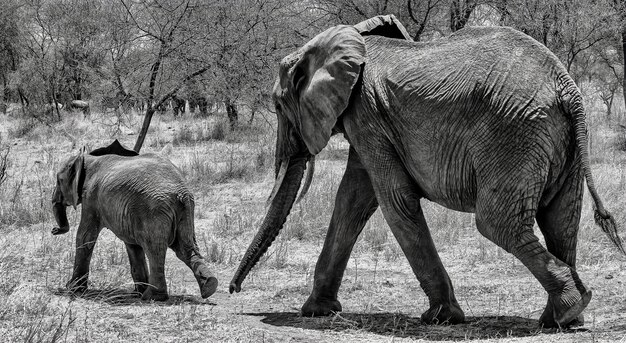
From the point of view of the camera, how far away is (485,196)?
5.20 meters

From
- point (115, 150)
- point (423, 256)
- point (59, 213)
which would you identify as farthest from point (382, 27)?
point (59, 213)

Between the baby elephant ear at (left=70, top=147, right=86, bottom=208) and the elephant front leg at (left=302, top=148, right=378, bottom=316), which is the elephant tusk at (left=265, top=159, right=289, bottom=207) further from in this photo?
the baby elephant ear at (left=70, top=147, right=86, bottom=208)

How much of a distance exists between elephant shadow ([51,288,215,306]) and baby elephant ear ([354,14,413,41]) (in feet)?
7.85

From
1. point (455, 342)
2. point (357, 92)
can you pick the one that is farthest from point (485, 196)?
point (357, 92)

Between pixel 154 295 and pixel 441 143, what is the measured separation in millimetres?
2658

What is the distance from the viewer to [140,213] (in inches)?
267

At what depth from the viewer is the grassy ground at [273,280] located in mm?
5461

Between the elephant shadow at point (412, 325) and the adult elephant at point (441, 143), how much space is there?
0.14 meters

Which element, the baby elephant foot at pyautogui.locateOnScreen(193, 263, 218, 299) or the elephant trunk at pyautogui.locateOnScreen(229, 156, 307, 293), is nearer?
the elephant trunk at pyautogui.locateOnScreen(229, 156, 307, 293)

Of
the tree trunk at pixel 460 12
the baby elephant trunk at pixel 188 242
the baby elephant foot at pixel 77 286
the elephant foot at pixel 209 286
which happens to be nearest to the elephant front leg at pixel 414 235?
the elephant foot at pixel 209 286

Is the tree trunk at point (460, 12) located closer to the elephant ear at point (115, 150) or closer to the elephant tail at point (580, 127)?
the elephant ear at point (115, 150)

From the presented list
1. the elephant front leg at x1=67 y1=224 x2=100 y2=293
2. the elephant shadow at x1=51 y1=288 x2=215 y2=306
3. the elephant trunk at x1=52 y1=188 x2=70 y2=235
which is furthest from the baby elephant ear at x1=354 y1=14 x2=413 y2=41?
the elephant trunk at x1=52 y1=188 x2=70 y2=235

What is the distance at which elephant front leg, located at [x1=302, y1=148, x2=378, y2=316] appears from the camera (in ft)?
21.1

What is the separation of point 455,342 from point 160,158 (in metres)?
3.16
